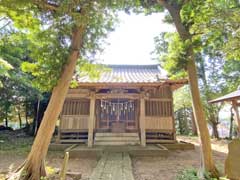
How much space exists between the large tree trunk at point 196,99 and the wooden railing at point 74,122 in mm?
6658

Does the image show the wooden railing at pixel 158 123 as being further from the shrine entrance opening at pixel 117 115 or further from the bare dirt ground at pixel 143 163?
the bare dirt ground at pixel 143 163

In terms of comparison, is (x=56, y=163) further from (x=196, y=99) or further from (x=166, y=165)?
(x=196, y=99)

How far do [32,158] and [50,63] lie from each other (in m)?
2.49

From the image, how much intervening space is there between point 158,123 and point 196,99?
5.54 metres

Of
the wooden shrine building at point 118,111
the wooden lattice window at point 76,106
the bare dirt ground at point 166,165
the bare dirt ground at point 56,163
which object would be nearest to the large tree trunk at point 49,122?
the bare dirt ground at point 56,163

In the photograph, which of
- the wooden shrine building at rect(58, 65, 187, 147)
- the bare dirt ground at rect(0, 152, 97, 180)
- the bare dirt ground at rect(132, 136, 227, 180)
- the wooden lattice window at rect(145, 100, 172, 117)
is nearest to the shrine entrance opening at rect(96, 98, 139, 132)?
the wooden shrine building at rect(58, 65, 187, 147)

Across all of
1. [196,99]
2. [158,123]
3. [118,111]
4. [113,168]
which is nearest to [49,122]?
[113,168]

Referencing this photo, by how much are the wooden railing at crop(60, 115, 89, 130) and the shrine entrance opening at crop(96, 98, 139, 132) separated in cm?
132

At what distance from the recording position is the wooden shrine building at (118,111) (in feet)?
34.2

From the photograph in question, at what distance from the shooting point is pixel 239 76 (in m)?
13.8

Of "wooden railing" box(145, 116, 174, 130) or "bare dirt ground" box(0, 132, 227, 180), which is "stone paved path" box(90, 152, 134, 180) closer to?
"bare dirt ground" box(0, 132, 227, 180)

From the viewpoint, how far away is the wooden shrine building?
1043cm

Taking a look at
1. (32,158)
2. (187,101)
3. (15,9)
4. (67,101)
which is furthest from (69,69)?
(187,101)

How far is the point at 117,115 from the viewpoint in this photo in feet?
42.8
